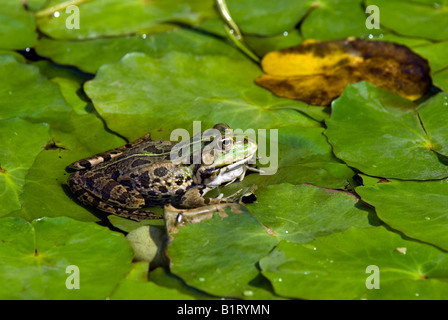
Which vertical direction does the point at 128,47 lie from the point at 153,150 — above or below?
above

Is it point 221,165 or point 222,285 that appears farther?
point 221,165

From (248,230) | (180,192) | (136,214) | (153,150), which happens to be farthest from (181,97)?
(248,230)

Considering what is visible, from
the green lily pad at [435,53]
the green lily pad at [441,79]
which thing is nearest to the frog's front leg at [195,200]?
the green lily pad at [441,79]

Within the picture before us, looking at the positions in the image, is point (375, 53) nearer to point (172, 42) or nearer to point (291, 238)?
point (172, 42)

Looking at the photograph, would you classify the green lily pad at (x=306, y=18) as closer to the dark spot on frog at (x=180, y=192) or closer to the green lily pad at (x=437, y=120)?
the green lily pad at (x=437, y=120)

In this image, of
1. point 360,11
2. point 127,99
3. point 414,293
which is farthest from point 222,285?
point 360,11

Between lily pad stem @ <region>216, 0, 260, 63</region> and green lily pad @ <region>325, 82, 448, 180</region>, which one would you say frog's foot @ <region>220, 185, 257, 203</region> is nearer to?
green lily pad @ <region>325, 82, 448, 180</region>

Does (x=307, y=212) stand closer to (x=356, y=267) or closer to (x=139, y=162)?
(x=356, y=267)
